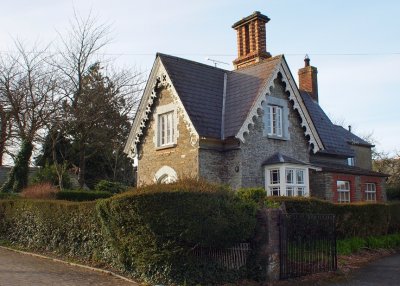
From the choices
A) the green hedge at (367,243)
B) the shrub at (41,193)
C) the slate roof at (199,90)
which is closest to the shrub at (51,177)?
the shrub at (41,193)

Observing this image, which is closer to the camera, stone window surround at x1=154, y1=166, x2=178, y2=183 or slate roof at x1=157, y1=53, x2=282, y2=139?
slate roof at x1=157, y1=53, x2=282, y2=139

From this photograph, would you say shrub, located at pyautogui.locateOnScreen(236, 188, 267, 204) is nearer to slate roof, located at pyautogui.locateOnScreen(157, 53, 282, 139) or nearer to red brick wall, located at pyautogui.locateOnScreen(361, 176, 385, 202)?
slate roof, located at pyautogui.locateOnScreen(157, 53, 282, 139)

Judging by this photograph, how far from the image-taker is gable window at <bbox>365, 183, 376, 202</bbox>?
79.6 ft

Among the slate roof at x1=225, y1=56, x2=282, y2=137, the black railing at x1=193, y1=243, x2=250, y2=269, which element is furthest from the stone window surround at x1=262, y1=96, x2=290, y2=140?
the black railing at x1=193, y1=243, x2=250, y2=269

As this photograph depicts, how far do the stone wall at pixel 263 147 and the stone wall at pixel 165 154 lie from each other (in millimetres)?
2178

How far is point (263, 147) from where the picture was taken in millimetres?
19641

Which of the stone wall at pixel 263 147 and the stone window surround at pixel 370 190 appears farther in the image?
the stone window surround at pixel 370 190

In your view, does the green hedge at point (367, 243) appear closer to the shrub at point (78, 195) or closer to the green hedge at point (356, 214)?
the green hedge at point (356, 214)

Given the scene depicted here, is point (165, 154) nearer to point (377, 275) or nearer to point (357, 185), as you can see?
point (357, 185)

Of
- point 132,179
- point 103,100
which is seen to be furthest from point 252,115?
point 132,179

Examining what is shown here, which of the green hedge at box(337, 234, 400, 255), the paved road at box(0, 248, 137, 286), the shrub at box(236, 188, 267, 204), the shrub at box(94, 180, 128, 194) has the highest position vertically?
the shrub at box(94, 180, 128, 194)

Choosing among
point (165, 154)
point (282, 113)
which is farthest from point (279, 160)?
point (165, 154)

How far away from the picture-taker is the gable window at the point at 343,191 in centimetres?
2236

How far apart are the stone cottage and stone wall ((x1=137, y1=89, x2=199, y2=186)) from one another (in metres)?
0.04
